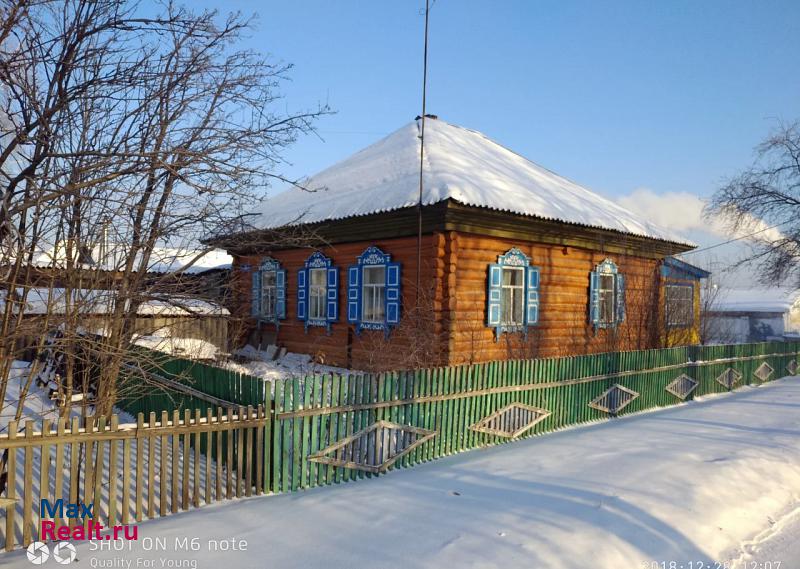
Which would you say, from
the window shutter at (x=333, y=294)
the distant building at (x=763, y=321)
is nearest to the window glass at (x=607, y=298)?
the window shutter at (x=333, y=294)

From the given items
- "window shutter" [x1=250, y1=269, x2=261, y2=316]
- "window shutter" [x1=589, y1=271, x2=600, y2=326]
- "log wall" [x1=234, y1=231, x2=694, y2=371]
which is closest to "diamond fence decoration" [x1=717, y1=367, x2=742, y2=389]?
"log wall" [x1=234, y1=231, x2=694, y2=371]

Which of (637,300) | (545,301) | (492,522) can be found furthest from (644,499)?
(637,300)

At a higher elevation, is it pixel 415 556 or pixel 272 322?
pixel 272 322

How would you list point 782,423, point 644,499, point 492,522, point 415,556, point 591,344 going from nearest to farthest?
point 415,556
point 492,522
point 644,499
point 782,423
point 591,344

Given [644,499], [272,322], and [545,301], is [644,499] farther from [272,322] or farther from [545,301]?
[272,322]

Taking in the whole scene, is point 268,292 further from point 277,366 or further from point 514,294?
point 514,294

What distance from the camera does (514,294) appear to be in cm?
1378

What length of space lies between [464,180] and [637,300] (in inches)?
319

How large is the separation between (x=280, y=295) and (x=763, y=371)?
47.8ft

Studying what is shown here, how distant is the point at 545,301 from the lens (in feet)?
47.2

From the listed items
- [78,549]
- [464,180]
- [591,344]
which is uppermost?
[464,180]

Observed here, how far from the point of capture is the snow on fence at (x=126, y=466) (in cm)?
465

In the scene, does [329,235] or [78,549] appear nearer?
[78,549]

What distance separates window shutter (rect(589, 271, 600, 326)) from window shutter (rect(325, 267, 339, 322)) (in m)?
7.06
